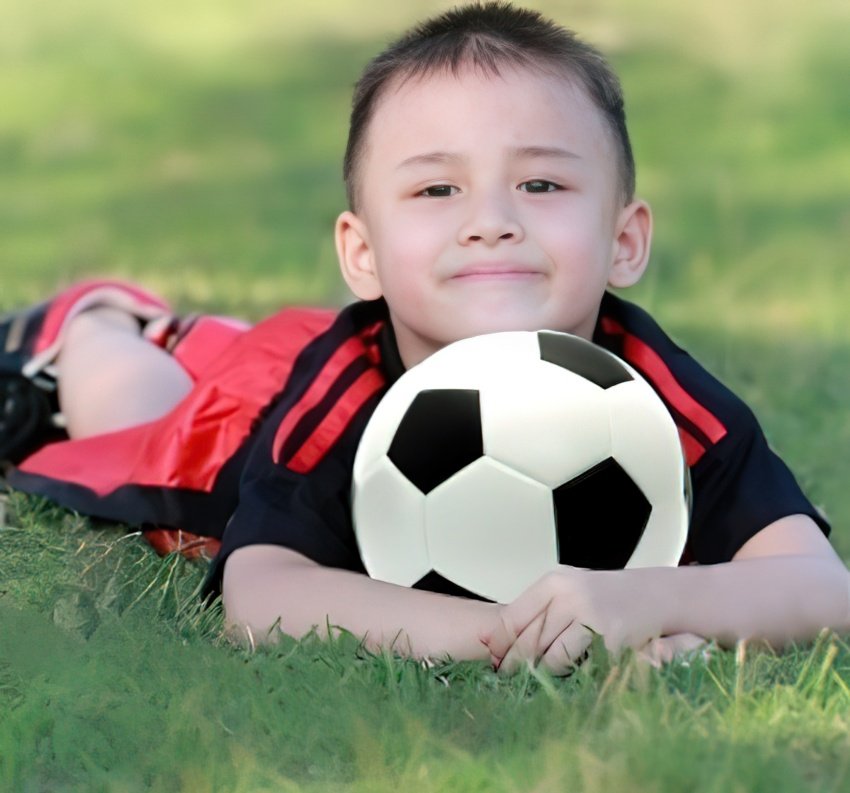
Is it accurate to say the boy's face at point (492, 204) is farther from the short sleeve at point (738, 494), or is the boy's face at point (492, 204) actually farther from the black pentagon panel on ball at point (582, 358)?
the short sleeve at point (738, 494)

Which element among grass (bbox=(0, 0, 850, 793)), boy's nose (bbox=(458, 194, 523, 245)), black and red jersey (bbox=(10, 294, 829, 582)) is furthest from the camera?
black and red jersey (bbox=(10, 294, 829, 582))

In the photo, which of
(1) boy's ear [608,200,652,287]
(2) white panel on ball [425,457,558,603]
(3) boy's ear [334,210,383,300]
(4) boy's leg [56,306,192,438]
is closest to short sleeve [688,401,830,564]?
(1) boy's ear [608,200,652,287]

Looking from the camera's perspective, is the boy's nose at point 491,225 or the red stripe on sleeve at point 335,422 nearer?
the boy's nose at point 491,225

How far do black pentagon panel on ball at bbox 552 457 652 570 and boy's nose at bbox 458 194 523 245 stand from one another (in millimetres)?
387

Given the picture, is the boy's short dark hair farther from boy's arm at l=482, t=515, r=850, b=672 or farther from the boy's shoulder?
boy's arm at l=482, t=515, r=850, b=672

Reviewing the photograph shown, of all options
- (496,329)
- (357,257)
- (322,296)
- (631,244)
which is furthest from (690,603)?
(322,296)

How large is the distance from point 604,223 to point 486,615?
72cm

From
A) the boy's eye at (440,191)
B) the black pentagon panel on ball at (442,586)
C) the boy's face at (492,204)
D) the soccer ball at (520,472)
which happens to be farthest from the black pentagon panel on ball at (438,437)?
the boy's eye at (440,191)

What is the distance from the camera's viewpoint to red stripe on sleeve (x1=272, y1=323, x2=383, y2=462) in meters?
2.60

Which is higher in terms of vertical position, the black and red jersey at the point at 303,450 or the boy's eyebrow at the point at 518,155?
the boy's eyebrow at the point at 518,155

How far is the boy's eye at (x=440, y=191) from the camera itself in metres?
2.44

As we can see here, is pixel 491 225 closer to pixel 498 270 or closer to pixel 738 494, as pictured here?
pixel 498 270

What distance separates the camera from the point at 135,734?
1788 millimetres

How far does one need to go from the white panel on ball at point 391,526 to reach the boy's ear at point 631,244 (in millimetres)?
570
